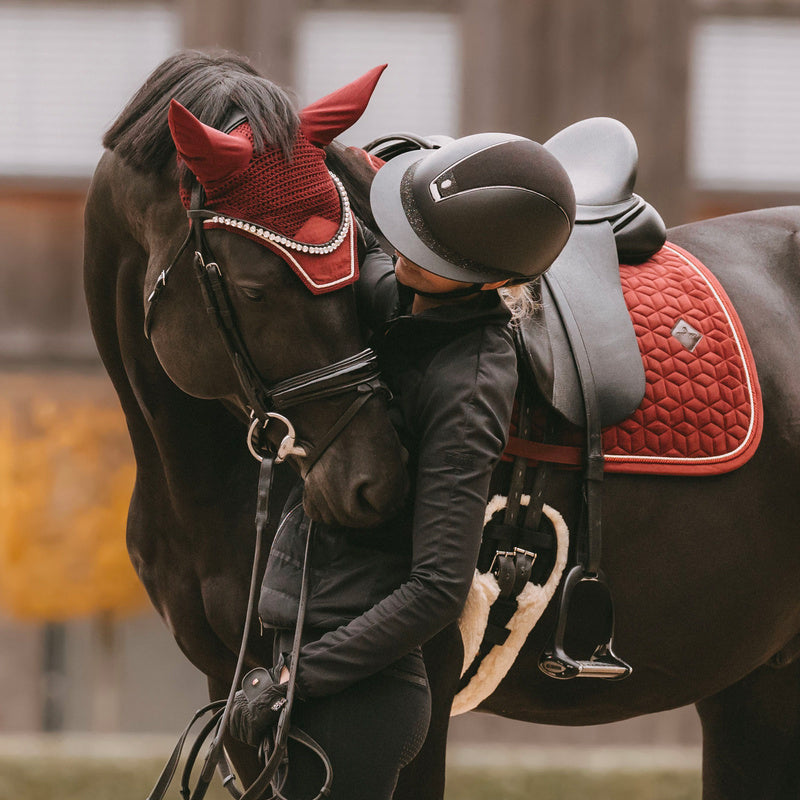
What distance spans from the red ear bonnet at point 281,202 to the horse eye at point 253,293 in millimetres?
61

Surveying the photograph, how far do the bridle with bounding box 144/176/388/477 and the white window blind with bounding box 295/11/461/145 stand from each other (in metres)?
4.08

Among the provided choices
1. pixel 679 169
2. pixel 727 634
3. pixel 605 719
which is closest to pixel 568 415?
pixel 727 634

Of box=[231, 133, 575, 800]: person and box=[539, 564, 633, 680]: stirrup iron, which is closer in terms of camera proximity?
box=[231, 133, 575, 800]: person

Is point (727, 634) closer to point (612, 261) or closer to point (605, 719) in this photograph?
point (605, 719)

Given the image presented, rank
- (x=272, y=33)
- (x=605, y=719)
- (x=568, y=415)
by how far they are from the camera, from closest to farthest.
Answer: (x=568, y=415) < (x=605, y=719) < (x=272, y=33)

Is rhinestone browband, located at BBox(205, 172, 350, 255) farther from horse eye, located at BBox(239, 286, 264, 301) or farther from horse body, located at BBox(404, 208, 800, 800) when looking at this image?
horse body, located at BBox(404, 208, 800, 800)

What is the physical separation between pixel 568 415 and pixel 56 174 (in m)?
4.46

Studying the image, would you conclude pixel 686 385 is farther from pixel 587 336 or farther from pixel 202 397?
pixel 202 397

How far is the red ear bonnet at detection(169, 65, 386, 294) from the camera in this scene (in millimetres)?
1489

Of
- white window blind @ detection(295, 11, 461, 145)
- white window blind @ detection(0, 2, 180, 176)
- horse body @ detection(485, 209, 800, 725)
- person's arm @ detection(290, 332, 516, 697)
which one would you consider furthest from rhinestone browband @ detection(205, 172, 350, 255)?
white window blind @ detection(0, 2, 180, 176)

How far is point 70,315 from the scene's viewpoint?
17.9 feet

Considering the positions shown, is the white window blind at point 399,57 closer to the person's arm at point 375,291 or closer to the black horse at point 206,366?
the black horse at point 206,366

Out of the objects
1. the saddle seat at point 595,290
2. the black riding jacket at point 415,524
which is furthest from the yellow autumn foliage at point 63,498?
the black riding jacket at point 415,524

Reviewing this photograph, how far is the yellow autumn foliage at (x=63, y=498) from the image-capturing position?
5457mm
